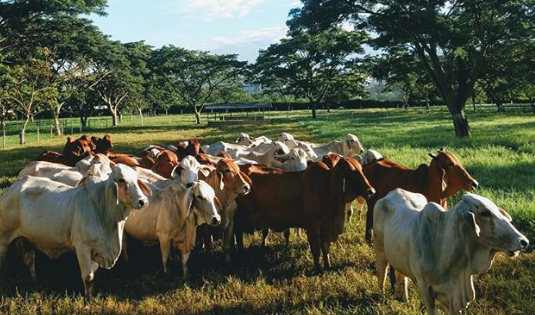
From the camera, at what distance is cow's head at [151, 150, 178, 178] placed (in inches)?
346

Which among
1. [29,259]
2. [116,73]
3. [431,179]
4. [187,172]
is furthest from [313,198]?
[116,73]

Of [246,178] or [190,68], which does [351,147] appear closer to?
[246,178]

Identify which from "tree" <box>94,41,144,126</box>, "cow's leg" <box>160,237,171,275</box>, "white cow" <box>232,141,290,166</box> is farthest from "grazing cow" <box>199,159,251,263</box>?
"tree" <box>94,41,144,126</box>

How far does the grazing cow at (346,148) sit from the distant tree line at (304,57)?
25.8 feet

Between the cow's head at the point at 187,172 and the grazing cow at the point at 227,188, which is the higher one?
the cow's head at the point at 187,172

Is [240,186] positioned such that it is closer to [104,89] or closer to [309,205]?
[309,205]

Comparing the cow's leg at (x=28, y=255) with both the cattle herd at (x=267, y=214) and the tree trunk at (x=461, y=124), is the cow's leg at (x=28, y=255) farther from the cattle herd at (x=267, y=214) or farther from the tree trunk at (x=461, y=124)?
the tree trunk at (x=461, y=124)

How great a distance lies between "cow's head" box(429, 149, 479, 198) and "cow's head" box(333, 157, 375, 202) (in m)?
1.24

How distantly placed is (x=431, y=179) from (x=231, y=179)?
2877 millimetres

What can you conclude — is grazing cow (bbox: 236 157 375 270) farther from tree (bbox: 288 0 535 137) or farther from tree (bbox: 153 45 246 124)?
tree (bbox: 153 45 246 124)

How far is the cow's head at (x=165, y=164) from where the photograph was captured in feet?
28.9

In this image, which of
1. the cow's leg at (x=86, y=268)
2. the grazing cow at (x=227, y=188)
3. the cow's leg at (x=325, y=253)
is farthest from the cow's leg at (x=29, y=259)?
the cow's leg at (x=325, y=253)

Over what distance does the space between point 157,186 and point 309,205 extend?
7.78 feet

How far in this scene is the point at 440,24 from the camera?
17.5m
